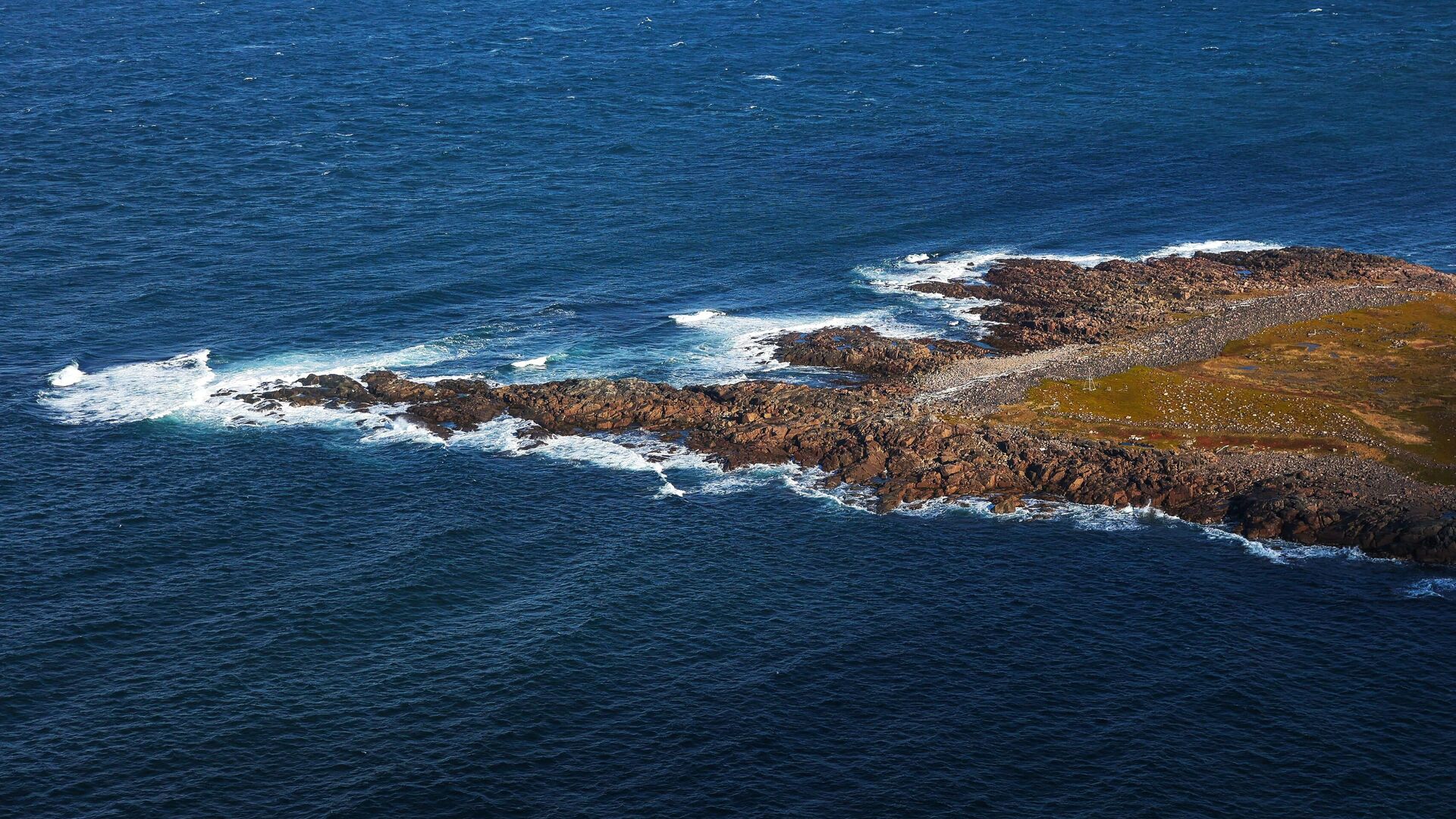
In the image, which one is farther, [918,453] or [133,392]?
[133,392]

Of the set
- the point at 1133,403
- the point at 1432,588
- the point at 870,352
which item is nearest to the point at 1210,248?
the point at 1133,403

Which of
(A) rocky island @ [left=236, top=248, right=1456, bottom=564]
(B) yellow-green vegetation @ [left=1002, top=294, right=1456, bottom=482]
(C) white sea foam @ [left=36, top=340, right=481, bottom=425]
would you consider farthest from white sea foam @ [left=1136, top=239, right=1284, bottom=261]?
(C) white sea foam @ [left=36, top=340, right=481, bottom=425]

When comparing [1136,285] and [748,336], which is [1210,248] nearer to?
[1136,285]

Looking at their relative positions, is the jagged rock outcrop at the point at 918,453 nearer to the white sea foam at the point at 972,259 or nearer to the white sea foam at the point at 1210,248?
the white sea foam at the point at 972,259

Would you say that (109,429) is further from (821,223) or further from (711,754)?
(821,223)

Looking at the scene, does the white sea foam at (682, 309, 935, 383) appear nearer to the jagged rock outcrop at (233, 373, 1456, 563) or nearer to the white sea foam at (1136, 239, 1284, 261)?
the jagged rock outcrop at (233, 373, 1456, 563)

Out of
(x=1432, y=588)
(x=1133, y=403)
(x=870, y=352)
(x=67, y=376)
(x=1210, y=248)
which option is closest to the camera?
(x=1432, y=588)
